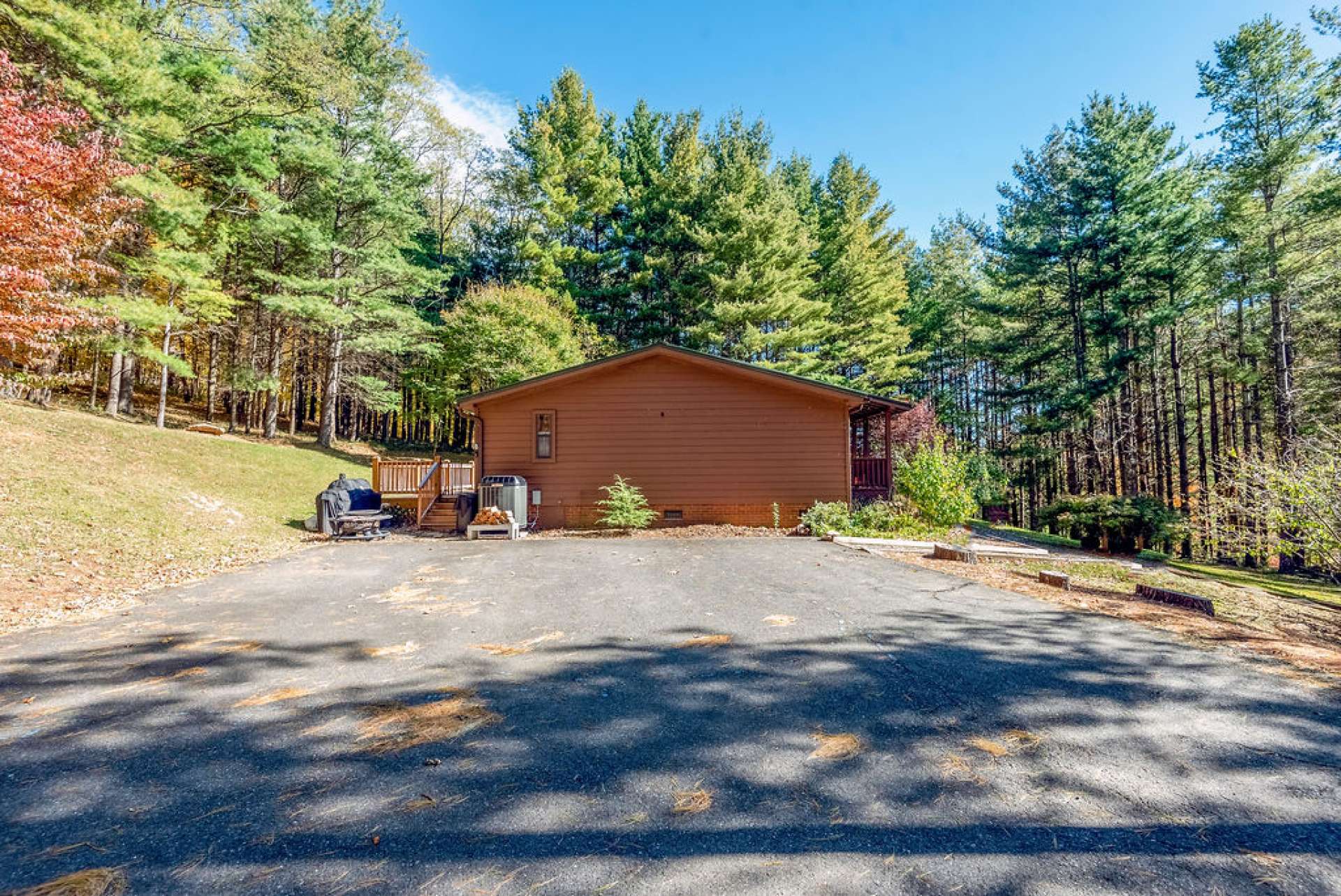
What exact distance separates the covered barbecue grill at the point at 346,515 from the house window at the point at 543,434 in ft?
11.3

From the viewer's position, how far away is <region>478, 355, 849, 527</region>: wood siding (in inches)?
480

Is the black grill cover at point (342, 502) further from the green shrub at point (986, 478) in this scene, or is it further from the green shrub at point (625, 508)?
the green shrub at point (986, 478)

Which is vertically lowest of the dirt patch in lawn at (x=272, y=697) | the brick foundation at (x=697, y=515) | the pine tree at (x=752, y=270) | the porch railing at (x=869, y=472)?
the dirt patch in lawn at (x=272, y=697)

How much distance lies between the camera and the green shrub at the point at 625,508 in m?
11.5

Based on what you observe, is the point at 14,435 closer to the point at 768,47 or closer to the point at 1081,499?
the point at 768,47

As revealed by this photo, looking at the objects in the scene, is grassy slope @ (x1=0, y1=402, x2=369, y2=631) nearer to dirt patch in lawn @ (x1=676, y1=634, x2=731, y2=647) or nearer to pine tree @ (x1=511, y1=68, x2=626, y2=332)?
dirt patch in lawn @ (x1=676, y1=634, x2=731, y2=647)

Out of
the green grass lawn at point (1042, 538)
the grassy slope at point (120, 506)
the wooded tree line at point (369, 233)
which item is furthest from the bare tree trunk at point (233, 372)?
the green grass lawn at point (1042, 538)

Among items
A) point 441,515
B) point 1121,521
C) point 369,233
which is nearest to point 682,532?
point 441,515

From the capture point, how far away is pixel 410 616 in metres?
4.84

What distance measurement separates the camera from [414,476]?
14141 mm

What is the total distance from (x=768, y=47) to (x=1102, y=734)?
14.5 meters

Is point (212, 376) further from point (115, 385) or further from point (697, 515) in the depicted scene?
point (697, 515)

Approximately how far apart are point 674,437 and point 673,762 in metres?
10.2

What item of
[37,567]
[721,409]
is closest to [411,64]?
[721,409]
